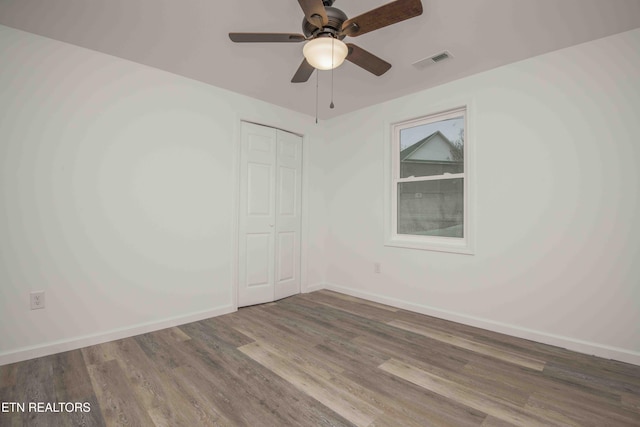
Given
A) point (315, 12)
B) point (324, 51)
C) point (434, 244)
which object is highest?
point (315, 12)

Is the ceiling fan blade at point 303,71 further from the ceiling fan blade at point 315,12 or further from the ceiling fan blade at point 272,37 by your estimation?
the ceiling fan blade at point 315,12

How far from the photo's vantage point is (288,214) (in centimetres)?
405

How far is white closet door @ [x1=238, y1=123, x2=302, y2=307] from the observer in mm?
3582

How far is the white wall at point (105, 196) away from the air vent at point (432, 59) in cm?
204

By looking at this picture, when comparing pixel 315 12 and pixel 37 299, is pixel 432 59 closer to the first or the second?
pixel 315 12

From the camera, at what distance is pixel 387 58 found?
268 centimetres

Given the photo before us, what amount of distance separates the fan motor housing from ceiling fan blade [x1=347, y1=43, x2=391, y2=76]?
162mm

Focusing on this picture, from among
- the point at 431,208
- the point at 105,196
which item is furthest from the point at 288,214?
the point at 105,196

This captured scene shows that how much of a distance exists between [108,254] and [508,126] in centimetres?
383

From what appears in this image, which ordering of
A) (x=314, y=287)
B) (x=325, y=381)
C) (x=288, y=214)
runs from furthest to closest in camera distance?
(x=314, y=287)
(x=288, y=214)
(x=325, y=381)

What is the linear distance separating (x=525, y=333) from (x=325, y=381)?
1928 millimetres

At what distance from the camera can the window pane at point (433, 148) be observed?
3.25m

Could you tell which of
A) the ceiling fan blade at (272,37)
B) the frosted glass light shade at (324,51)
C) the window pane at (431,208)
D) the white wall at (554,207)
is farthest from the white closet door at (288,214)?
the frosted glass light shade at (324,51)

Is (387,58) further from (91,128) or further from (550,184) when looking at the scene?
(91,128)
